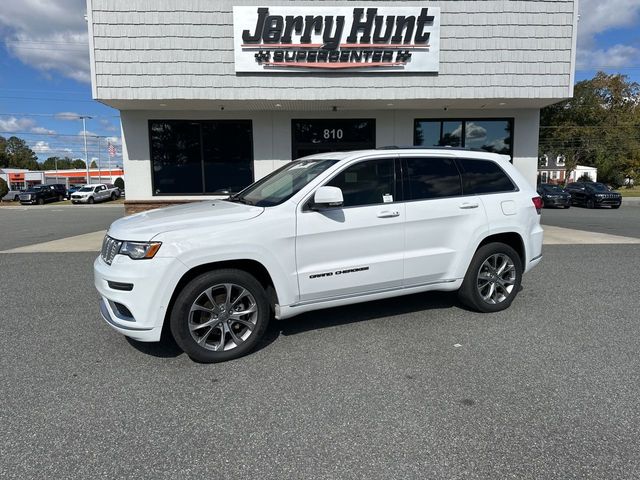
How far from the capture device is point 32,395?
3240mm

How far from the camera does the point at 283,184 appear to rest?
4.52 metres

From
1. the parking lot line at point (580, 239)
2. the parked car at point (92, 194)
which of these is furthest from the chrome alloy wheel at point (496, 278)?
the parked car at point (92, 194)

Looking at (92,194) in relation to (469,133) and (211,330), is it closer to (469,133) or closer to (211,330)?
(469,133)

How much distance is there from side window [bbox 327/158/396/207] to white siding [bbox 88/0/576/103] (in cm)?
624

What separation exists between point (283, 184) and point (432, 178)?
1.59 m

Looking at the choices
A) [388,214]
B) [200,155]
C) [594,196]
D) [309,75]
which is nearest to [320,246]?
[388,214]

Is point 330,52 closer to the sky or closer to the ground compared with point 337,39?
closer to the ground

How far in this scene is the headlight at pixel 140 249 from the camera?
3.48m

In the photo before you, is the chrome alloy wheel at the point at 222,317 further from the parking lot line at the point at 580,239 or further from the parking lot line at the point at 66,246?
the parking lot line at the point at 580,239

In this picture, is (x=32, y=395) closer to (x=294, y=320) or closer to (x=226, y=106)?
(x=294, y=320)

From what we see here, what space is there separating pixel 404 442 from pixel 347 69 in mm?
8939

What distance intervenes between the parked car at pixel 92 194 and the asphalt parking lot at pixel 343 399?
125 feet

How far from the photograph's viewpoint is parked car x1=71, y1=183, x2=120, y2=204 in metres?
38.6

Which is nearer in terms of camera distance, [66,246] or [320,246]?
[320,246]
